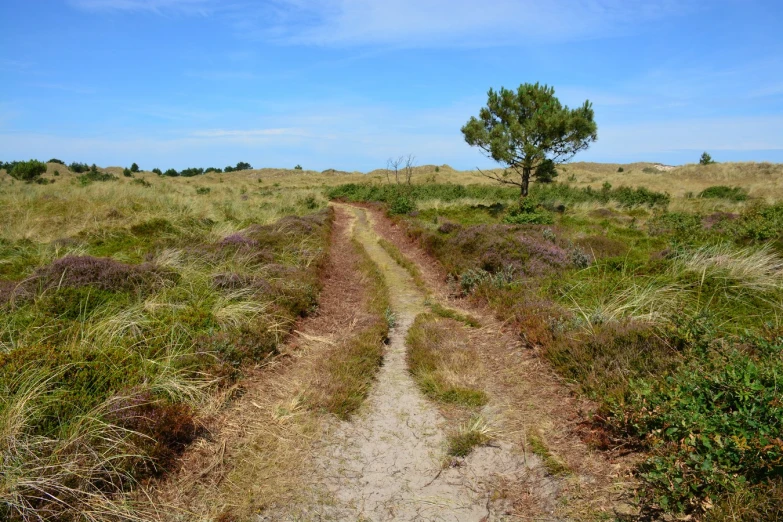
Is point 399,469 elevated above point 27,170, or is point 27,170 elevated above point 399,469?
point 27,170

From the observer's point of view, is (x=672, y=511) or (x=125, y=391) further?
(x=125, y=391)

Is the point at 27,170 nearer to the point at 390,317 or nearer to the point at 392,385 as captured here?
the point at 390,317

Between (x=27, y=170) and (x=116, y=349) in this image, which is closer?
(x=116, y=349)

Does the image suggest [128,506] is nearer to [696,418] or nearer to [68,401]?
[68,401]

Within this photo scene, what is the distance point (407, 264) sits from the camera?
12.7 metres

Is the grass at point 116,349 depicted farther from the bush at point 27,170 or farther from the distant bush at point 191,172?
the distant bush at point 191,172

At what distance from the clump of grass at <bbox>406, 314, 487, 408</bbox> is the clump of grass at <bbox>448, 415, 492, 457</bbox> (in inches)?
21.0

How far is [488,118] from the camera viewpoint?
2489 centimetres

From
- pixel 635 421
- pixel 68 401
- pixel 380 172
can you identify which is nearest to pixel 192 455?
pixel 68 401

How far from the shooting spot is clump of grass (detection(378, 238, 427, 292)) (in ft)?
35.5

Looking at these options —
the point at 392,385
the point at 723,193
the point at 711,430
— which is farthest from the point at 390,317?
the point at 723,193

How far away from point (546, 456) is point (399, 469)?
1.38 meters

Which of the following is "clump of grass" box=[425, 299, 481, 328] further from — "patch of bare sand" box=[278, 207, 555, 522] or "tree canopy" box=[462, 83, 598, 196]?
"tree canopy" box=[462, 83, 598, 196]

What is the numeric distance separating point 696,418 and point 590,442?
109cm
